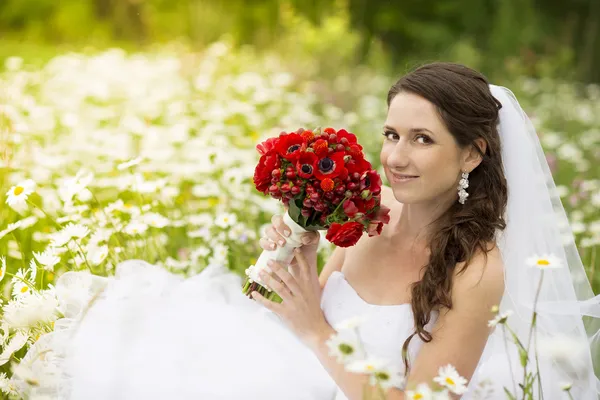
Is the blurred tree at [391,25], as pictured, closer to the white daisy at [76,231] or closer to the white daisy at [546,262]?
the white daisy at [76,231]

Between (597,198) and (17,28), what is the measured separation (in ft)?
67.2

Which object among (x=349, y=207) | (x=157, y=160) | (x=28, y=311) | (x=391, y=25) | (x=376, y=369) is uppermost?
(x=391, y=25)

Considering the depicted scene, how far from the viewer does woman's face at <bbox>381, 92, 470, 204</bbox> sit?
2.13 meters

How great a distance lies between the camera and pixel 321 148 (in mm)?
1884

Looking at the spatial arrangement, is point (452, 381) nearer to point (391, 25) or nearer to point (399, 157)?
point (399, 157)

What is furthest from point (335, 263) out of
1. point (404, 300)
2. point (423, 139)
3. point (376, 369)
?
point (376, 369)

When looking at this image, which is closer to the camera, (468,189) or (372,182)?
(372,182)

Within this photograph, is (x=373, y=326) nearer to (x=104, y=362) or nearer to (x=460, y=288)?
(x=460, y=288)

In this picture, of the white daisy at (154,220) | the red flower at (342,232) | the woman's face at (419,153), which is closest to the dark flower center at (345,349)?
the red flower at (342,232)

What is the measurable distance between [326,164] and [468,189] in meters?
0.64

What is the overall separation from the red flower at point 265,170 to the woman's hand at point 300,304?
0.91 ft

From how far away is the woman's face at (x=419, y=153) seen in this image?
2.13m

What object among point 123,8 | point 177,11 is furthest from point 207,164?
point 123,8

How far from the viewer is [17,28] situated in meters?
20.8
